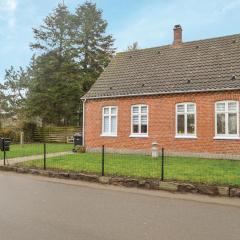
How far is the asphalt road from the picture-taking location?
708 cm

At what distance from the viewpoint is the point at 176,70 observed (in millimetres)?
24328

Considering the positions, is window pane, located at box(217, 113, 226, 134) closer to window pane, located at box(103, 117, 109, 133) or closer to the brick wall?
the brick wall

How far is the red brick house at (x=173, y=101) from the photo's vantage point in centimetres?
2117

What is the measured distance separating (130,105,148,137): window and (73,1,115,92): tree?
20942 millimetres

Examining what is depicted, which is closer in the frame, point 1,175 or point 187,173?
point 187,173

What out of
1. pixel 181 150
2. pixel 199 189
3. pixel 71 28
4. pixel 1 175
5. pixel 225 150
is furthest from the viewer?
pixel 71 28

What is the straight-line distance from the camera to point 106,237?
22.5ft

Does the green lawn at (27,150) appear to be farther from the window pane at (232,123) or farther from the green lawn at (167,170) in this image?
the window pane at (232,123)

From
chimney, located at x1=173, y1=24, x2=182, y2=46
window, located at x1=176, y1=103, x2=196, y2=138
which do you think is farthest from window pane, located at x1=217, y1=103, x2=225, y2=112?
chimney, located at x1=173, y1=24, x2=182, y2=46

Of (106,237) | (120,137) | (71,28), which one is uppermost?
(71,28)

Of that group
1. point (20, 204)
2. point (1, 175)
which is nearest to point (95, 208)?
point (20, 204)

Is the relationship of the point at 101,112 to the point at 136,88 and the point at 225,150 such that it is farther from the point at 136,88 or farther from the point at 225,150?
the point at 225,150

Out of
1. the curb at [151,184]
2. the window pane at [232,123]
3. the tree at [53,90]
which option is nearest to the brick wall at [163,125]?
the window pane at [232,123]

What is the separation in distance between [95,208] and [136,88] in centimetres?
1567
